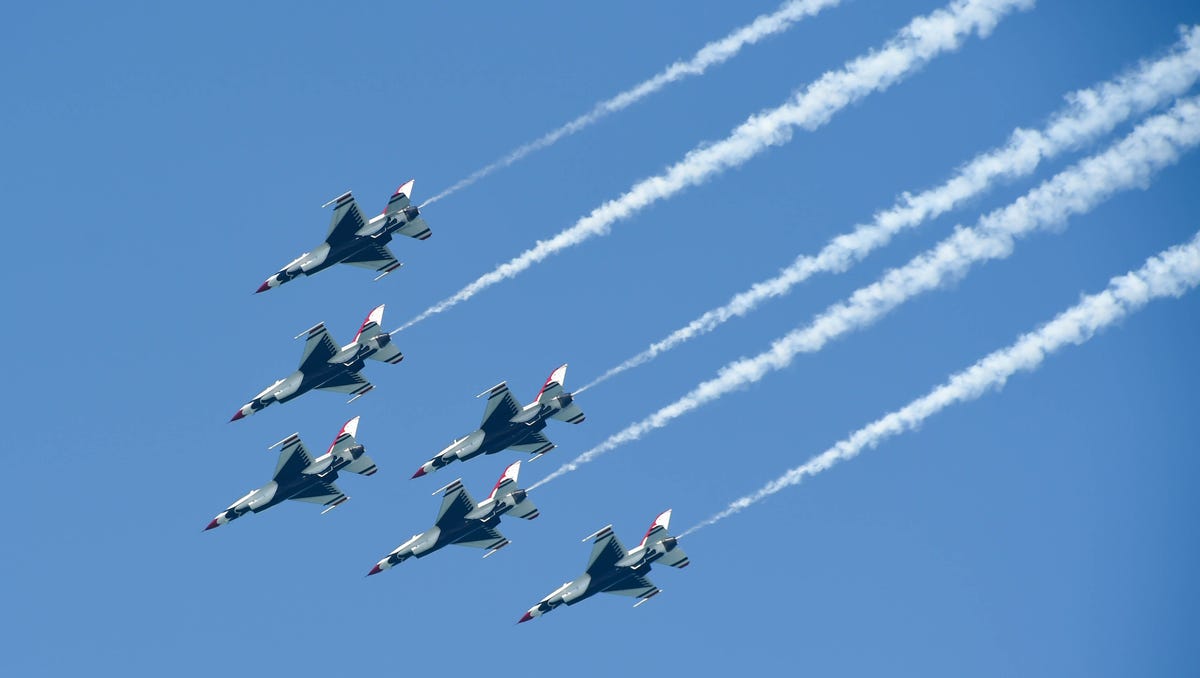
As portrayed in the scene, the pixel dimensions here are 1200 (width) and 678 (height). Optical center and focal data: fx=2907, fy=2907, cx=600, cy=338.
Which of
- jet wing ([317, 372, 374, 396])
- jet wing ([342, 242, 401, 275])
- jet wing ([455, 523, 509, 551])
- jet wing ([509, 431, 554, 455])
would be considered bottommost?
jet wing ([455, 523, 509, 551])

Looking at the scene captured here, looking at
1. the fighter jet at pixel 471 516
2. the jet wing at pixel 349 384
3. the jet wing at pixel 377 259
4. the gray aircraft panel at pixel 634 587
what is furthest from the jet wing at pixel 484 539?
the jet wing at pixel 377 259

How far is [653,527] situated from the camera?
134875mm

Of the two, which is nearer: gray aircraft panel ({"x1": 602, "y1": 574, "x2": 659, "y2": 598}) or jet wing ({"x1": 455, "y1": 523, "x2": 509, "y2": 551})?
gray aircraft panel ({"x1": 602, "y1": 574, "x2": 659, "y2": 598})

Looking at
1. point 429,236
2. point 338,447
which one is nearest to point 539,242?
point 429,236

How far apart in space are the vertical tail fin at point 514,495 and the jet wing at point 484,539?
1.75m

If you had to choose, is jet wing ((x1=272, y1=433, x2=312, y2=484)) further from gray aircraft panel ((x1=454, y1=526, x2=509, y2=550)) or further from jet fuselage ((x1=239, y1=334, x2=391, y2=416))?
gray aircraft panel ((x1=454, y1=526, x2=509, y2=550))

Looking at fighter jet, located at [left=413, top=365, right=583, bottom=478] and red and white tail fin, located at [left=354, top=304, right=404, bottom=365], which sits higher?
red and white tail fin, located at [left=354, top=304, right=404, bottom=365]

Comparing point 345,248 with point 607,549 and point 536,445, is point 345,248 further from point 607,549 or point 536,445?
point 607,549

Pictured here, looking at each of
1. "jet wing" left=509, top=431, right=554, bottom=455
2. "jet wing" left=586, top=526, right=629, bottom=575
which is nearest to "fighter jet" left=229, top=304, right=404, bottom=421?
"jet wing" left=509, top=431, right=554, bottom=455

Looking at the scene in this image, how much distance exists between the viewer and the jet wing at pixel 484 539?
137500mm

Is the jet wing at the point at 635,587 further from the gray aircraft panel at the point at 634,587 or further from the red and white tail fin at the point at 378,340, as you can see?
the red and white tail fin at the point at 378,340

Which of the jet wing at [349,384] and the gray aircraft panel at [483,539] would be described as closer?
the jet wing at [349,384]

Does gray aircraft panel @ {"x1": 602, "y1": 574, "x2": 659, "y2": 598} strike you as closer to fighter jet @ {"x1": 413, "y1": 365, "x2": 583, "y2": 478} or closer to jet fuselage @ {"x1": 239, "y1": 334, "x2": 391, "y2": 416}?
fighter jet @ {"x1": 413, "y1": 365, "x2": 583, "y2": 478}

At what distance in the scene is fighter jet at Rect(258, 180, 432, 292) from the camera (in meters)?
134
